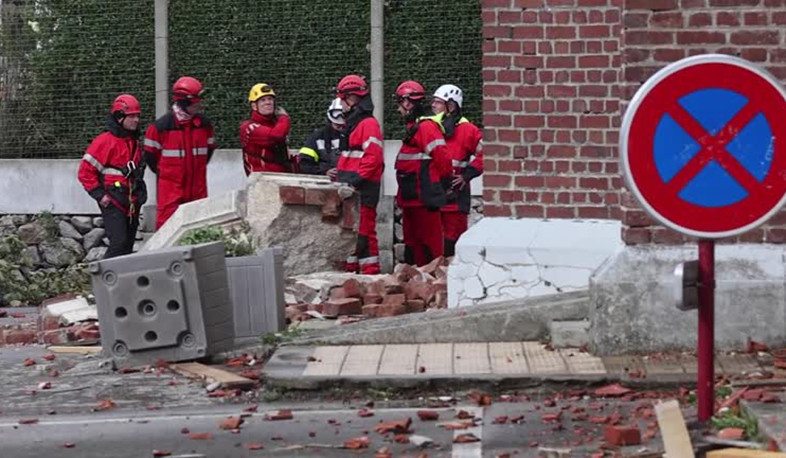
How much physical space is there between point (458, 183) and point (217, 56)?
3231 millimetres

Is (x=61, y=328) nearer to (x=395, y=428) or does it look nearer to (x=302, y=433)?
(x=302, y=433)

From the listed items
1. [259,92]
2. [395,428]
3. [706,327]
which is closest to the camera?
[706,327]

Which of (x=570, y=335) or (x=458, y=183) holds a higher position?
(x=458, y=183)

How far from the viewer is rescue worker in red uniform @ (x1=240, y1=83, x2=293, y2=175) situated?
17422mm

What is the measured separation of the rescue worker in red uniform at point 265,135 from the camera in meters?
17.4

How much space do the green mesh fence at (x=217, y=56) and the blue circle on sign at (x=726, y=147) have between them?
10666 mm

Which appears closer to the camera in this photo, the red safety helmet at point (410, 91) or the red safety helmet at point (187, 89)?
the red safety helmet at point (187, 89)

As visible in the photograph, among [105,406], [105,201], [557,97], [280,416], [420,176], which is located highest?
[557,97]

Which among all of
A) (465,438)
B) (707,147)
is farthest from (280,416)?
(707,147)

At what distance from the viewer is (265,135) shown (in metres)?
17.4

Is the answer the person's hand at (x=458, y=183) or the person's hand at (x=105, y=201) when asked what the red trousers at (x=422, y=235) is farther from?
the person's hand at (x=105, y=201)

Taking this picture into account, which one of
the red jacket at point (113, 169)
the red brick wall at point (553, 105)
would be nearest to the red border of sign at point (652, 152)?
the red brick wall at point (553, 105)

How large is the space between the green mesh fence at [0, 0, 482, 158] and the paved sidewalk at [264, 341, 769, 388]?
27.0 feet

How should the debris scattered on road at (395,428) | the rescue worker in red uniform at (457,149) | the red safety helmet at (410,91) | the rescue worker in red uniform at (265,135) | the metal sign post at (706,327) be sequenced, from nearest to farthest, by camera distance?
1. the metal sign post at (706,327)
2. the debris scattered on road at (395,428)
3. the red safety helmet at (410,91)
4. the rescue worker in red uniform at (265,135)
5. the rescue worker in red uniform at (457,149)
